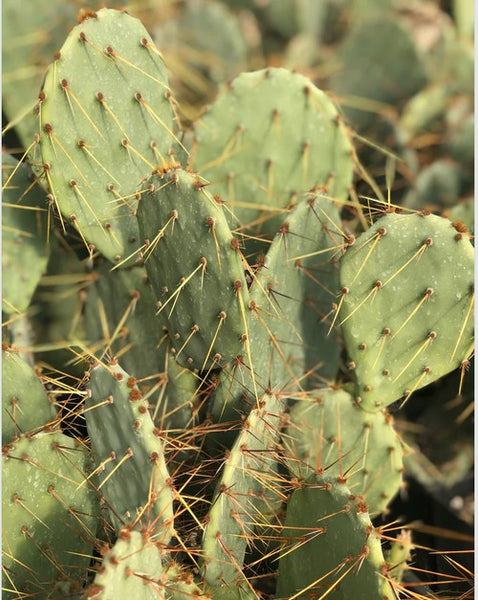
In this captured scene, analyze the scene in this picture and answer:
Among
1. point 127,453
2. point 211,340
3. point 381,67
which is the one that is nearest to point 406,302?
point 211,340

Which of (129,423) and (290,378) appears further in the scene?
(290,378)

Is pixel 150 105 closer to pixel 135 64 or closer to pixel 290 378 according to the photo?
pixel 135 64

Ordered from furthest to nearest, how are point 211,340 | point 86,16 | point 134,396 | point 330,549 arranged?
point 86,16
point 211,340
point 330,549
point 134,396

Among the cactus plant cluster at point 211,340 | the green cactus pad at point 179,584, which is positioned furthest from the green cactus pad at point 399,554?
the green cactus pad at point 179,584

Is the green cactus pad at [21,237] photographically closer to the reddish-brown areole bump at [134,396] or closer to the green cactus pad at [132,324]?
the green cactus pad at [132,324]

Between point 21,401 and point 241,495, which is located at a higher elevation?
point 21,401

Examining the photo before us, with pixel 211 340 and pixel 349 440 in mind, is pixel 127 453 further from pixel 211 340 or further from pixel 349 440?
pixel 349 440

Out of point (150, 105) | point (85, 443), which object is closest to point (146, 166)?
point (150, 105)
